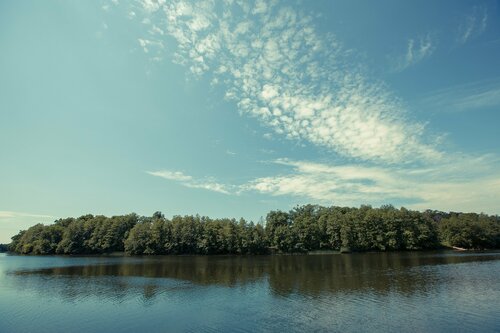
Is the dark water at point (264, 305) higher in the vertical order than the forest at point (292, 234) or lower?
lower

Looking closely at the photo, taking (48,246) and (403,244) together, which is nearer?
(403,244)

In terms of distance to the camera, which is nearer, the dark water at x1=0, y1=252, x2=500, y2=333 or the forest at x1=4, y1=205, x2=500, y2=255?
the dark water at x1=0, y1=252, x2=500, y2=333

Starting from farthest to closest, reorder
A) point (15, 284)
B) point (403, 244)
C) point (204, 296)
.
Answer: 1. point (403, 244)
2. point (15, 284)
3. point (204, 296)

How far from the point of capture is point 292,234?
5217 inches

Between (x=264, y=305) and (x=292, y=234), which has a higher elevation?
(x=292, y=234)

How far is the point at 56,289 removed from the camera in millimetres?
47031

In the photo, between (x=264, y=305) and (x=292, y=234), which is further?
(x=292, y=234)

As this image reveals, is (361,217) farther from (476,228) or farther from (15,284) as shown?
(15,284)

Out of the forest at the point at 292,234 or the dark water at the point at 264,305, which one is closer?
the dark water at the point at 264,305

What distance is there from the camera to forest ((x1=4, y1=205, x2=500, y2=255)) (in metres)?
129

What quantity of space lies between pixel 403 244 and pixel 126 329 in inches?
4982

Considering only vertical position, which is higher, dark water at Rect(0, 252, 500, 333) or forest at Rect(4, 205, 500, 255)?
forest at Rect(4, 205, 500, 255)

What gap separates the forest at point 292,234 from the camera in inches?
5084

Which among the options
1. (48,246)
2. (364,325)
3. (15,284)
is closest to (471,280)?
(364,325)
